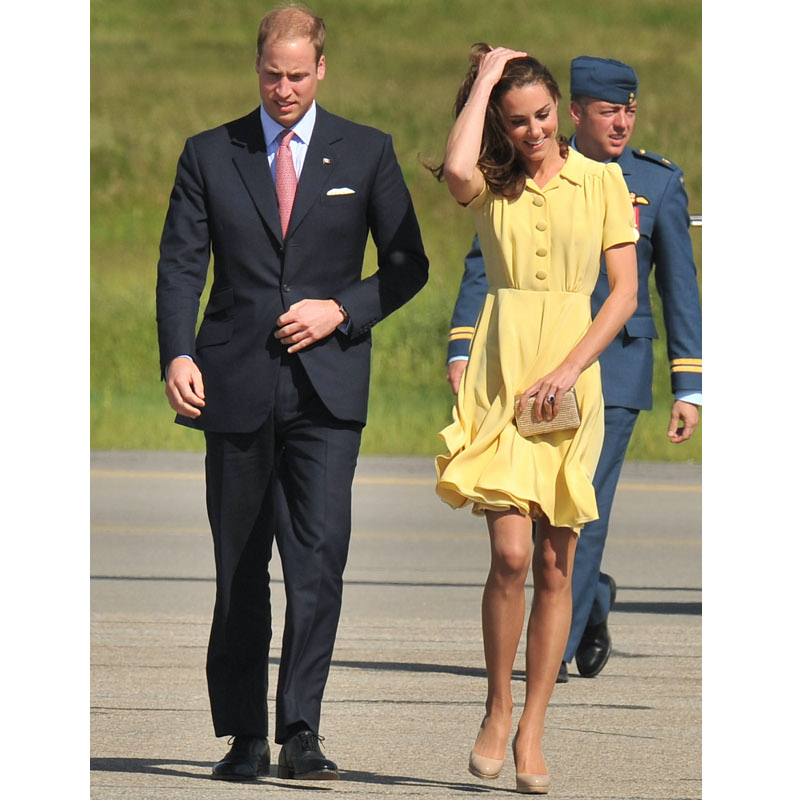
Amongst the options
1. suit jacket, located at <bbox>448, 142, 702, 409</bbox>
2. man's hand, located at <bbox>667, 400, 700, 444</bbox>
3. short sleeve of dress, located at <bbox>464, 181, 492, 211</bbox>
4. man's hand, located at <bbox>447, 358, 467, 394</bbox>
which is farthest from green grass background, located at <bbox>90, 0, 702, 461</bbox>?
short sleeve of dress, located at <bbox>464, 181, 492, 211</bbox>

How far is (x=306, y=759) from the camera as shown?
5.12m

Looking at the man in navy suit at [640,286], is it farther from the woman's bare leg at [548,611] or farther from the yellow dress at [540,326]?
the woman's bare leg at [548,611]

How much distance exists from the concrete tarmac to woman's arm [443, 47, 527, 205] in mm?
1499

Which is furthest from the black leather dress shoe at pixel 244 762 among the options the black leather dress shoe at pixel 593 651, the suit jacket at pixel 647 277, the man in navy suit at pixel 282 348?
the black leather dress shoe at pixel 593 651

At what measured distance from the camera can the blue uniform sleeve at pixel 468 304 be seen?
5.94 metres

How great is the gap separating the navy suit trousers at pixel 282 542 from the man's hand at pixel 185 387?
0.67 ft

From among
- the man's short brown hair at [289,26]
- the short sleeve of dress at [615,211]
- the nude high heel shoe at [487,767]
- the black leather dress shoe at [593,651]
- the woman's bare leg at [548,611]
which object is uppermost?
the man's short brown hair at [289,26]

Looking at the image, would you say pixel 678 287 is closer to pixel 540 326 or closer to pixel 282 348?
pixel 540 326

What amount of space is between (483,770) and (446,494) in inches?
26.4

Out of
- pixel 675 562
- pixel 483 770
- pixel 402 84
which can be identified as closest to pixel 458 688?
pixel 483 770

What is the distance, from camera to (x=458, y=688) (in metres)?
6.75

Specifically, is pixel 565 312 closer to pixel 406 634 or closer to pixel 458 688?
pixel 458 688

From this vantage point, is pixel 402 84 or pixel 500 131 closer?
pixel 500 131

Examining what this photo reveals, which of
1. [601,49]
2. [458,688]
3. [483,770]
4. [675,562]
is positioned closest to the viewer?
[483,770]
